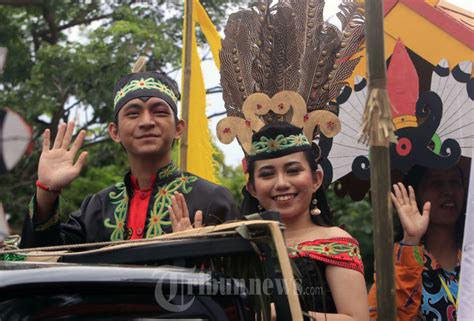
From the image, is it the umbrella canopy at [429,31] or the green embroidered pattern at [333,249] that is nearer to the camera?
the green embroidered pattern at [333,249]

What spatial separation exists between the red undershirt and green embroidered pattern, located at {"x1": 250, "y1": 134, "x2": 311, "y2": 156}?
472 millimetres

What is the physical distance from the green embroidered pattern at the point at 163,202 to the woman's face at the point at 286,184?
1.00 feet

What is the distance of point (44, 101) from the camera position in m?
9.91

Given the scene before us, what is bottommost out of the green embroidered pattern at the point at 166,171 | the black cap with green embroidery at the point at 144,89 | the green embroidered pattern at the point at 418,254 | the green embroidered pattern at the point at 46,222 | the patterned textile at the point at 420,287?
the patterned textile at the point at 420,287

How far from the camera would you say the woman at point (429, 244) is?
3771mm

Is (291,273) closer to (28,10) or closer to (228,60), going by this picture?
(228,60)

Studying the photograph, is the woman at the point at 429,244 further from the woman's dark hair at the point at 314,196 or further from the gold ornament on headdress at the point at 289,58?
the gold ornament on headdress at the point at 289,58

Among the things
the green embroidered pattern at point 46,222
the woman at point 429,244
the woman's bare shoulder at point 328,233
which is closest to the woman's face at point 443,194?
the woman at point 429,244

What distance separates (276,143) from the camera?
3537 mm

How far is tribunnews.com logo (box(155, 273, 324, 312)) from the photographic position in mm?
2107

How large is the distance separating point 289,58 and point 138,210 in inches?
42.2

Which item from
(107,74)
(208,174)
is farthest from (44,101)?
(208,174)

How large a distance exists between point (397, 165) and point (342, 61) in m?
0.61

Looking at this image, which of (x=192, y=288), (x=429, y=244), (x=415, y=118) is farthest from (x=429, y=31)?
(x=192, y=288)
